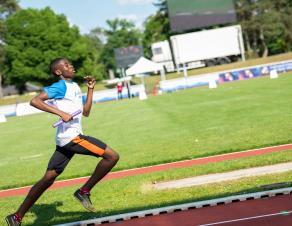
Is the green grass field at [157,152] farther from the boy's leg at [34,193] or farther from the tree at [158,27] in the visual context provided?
the tree at [158,27]

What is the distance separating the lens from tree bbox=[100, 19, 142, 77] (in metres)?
122

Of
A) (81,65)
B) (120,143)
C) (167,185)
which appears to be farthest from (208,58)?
(167,185)

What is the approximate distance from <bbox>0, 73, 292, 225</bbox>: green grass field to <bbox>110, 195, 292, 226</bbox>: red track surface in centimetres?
70

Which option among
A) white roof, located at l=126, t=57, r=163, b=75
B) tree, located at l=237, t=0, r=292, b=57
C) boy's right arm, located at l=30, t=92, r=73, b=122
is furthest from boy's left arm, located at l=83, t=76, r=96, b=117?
tree, located at l=237, t=0, r=292, b=57

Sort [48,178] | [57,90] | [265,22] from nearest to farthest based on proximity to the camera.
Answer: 1. [57,90]
2. [48,178]
3. [265,22]

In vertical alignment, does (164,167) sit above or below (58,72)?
below

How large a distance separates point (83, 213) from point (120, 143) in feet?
26.0

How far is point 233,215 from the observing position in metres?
5.89

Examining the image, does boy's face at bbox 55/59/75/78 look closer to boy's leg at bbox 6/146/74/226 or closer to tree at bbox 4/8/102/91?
boy's leg at bbox 6/146/74/226

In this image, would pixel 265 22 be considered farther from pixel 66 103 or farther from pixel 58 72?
pixel 66 103

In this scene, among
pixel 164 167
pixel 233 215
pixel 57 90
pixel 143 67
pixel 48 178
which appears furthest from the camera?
pixel 143 67

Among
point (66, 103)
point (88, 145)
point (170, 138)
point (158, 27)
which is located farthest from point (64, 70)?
point (158, 27)

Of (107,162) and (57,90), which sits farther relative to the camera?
(107,162)

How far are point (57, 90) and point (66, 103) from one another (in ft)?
0.62
